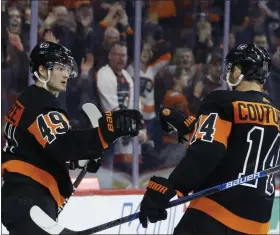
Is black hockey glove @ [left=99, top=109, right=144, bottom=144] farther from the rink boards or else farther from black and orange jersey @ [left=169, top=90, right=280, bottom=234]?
the rink boards

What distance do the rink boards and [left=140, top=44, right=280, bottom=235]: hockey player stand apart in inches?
79.7

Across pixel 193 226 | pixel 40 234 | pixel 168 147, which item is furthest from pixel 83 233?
pixel 168 147

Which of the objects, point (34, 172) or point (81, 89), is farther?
point (81, 89)

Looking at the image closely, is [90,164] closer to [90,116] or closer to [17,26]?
[90,116]

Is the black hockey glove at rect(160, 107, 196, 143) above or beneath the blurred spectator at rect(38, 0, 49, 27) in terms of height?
beneath

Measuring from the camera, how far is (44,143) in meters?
3.15

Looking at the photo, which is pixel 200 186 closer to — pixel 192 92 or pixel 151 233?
pixel 151 233

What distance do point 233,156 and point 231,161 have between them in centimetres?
2

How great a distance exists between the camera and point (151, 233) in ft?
17.2

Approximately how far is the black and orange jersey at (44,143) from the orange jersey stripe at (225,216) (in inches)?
17.9

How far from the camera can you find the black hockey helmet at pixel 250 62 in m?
3.05

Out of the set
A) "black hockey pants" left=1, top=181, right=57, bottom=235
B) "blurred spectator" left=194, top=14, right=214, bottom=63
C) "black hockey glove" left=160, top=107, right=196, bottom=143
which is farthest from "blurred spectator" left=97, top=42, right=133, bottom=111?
"black hockey pants" left=1, top=181, right=57, bottom=235

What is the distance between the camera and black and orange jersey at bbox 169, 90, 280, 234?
114 inches

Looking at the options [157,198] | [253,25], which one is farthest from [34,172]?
[253,25]
